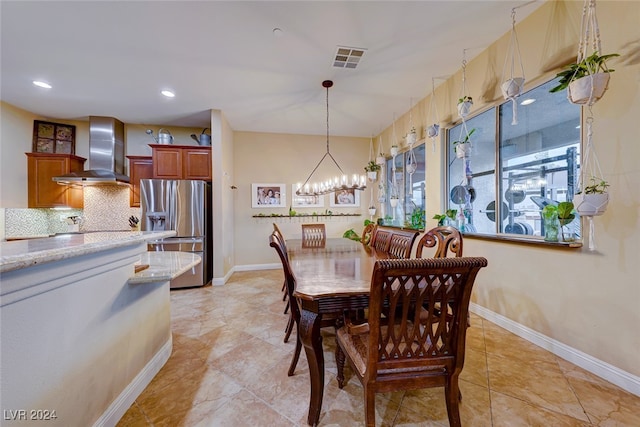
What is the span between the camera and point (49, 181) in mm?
3861

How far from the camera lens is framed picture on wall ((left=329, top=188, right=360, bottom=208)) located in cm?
529

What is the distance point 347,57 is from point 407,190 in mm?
2569

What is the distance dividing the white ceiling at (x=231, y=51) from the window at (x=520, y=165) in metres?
0.83

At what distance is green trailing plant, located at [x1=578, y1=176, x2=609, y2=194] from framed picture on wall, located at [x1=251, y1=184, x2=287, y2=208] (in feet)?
14.4

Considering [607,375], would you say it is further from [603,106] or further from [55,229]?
[55,229]

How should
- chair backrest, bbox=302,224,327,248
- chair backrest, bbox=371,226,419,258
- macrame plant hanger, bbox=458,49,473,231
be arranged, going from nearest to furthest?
chair backrest, bbox=371,226,419,258
macrame plant hanger, bbox=458,49,473,231
chair backrest, bbox=302,224,327,248

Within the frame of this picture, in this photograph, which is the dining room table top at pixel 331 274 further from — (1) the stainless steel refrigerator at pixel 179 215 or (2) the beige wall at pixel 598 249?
(1) the stainless steel refrigerator at pixel 179 215

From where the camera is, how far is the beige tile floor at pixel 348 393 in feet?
4.42

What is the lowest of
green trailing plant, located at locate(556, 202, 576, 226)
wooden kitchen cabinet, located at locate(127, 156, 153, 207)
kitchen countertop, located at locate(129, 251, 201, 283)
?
kitchen countertop, located at locate(129, 251, 201, 283)

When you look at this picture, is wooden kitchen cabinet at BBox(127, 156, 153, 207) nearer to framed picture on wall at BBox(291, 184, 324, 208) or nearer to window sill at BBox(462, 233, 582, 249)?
framed picture on wall at BBox(291, 184, 324, 208)

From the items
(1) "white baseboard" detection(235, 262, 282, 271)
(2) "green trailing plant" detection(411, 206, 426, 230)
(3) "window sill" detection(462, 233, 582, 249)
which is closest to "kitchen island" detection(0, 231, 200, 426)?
(3) "window sill" detection(462, 233, 582, 249)

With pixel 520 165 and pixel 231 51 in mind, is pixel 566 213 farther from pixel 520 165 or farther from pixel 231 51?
pixel 231 51

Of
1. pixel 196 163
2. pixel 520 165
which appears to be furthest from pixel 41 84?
pixel 520 165

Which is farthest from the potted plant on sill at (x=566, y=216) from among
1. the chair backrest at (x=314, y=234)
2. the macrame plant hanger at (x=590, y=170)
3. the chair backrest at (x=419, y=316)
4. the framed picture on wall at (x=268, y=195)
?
the framed picture on wall at (x=268, y=195)
